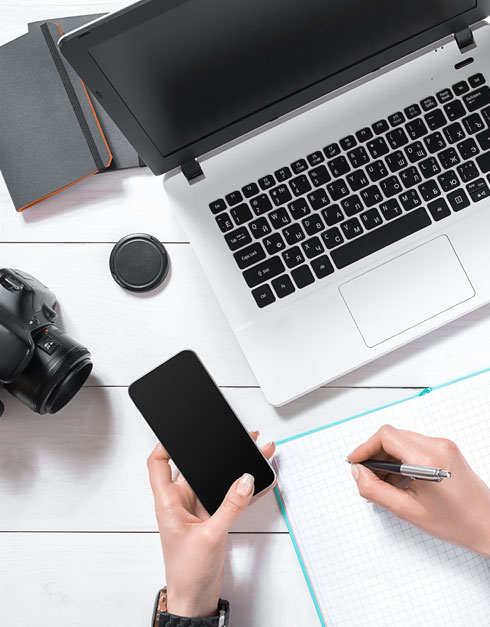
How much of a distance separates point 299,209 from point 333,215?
0.04 metres

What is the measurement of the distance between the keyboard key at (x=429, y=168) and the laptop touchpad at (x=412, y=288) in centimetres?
8

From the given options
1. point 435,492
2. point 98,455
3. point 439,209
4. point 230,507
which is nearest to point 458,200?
point 439,209

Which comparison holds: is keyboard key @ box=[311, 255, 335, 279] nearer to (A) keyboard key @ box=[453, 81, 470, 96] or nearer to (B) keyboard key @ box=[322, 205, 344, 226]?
(B) keyboard key @ box=[322, 205, 344, 226]

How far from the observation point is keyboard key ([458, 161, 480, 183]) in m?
0.68

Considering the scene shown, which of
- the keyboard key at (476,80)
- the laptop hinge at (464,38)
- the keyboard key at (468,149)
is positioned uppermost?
the laptop hinge at (464,38)

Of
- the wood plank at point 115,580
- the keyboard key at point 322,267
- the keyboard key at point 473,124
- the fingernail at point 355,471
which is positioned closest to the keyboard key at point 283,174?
the keyboard key at point 322,267

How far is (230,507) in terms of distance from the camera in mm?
640

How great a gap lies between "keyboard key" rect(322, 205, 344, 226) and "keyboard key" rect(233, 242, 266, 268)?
8cm

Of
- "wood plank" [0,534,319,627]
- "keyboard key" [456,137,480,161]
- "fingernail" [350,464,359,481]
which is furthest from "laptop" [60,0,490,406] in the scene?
"wood plank" [0,534,319,627]

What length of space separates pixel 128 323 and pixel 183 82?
0.32 meters

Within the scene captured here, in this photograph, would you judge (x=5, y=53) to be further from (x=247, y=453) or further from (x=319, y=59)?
(x=247, y=453)

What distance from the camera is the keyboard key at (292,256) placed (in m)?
0.69

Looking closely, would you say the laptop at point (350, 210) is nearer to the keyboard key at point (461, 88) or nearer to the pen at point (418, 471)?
the keyboard key at point (461, 88)

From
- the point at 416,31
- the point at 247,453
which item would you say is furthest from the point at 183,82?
the point at 247,453
